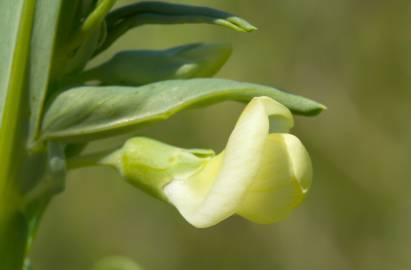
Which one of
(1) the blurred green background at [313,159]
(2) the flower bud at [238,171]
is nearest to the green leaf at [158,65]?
(2) the flower bud at [238,171]

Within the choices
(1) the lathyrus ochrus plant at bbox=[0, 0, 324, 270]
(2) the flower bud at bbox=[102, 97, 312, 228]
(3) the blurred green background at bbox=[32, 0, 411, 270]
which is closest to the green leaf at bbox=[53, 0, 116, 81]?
(1) the lathyrus ochrus plant at bbox=[0, 0, 324, 270]

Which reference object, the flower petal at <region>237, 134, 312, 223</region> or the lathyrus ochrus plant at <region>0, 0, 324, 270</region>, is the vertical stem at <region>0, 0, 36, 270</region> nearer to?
the lathyrus ochrus plant at <region>0, 0, 324, 270</region>

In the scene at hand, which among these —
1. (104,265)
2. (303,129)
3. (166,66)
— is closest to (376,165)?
(303,129)

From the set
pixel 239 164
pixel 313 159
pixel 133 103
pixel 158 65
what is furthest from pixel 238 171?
pixel 313 159

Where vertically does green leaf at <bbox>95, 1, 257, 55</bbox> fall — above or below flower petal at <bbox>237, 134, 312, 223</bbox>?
above

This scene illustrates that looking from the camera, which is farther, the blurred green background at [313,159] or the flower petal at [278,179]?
the blurred green background at [313,159]

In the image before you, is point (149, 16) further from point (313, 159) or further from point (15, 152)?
point (313, 159)

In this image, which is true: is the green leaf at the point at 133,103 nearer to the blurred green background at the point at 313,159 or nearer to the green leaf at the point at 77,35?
the green leaf at the point at 77,35
